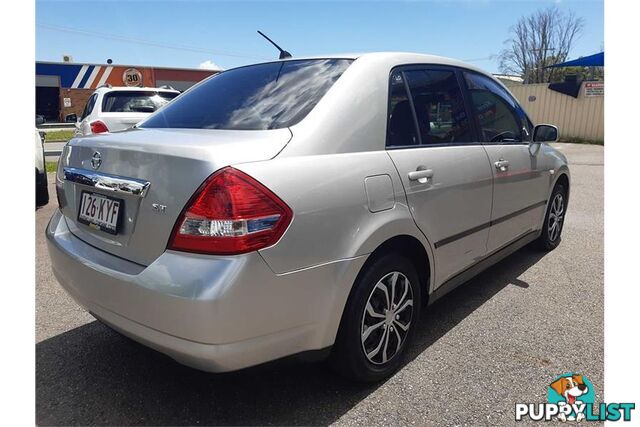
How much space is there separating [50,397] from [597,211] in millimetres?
6813

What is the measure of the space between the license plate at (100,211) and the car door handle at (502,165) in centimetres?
248

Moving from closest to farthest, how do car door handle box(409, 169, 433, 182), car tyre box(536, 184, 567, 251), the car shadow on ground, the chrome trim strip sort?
the chrome trim strip, the car shadow on ground, car door handle box(409, 169, 433, 182), car tyre box(536, 184, 567, 251)

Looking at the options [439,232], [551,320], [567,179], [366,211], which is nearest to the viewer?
[366,211]

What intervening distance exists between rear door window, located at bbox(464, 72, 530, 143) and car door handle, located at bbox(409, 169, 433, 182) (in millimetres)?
917

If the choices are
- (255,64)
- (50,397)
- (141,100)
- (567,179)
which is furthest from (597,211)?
(141,100)

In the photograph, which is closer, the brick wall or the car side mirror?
the car side mirror

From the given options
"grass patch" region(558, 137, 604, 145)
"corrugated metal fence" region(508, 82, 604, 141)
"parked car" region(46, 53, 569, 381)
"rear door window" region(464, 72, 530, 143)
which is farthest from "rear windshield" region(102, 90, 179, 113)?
"grass patch" region(558, 137, 604, 145)

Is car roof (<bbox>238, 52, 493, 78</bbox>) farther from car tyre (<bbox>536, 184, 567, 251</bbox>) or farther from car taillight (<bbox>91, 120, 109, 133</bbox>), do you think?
car taillight (<bbox>91, 120, 109, 133</bbox>)

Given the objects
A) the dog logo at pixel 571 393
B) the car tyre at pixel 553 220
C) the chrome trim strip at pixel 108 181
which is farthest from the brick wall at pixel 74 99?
the dog logo at pixel 571 393

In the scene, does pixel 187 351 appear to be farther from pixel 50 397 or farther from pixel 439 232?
pixel 439 232

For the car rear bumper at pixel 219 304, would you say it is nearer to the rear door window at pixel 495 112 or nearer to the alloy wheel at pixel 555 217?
the rear door window at pixel 495 112

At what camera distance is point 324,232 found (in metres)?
2.04

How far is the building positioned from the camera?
30547mm

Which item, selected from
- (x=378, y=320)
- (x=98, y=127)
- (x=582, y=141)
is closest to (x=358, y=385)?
(x=378, y=320)
